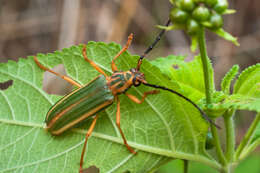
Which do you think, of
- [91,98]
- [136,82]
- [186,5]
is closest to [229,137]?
[136,82]

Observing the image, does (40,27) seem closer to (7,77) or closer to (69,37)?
(69,37)

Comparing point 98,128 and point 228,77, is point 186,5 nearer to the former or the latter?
point 228,77

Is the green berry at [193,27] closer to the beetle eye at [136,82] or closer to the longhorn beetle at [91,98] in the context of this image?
the longhorn beetle at [91,98]

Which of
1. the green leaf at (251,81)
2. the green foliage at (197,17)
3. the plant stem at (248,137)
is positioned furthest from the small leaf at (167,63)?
the green foliage at (197,17)

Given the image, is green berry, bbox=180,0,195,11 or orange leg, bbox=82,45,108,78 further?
orange leg, bbox=82,45,108,78

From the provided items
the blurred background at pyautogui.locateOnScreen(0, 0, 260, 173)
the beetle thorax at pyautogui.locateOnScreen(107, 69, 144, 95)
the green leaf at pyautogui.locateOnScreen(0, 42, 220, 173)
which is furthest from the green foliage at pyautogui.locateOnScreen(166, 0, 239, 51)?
the blurred background at pyautogui.locateOnScreen(0, 0, 260, 173)

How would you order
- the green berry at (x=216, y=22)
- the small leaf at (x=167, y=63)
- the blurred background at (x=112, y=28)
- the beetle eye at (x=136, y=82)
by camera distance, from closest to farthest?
the green berry at (x=216, y=22) → the beetle eye at (x=136, y=82) → the small leaf at (x=167, y=63) → the blurred background at (x=112, y=28)

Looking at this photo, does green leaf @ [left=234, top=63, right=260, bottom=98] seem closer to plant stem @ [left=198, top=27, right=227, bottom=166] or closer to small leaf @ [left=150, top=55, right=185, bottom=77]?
plant stem @ [left=198, top=27, right=227, bottom=166]
